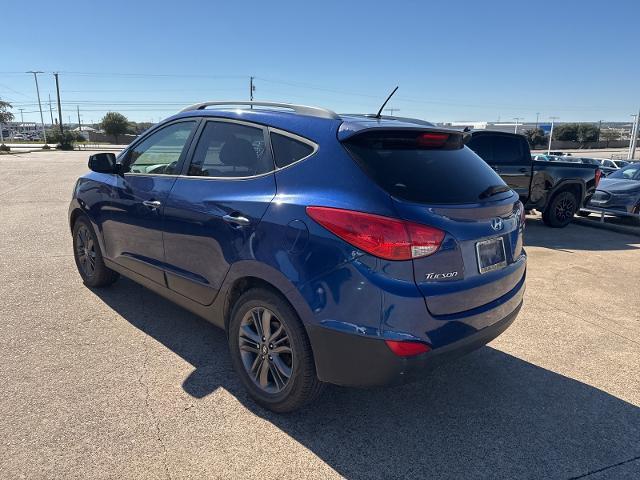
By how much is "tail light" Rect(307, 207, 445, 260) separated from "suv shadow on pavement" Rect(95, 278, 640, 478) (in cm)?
105

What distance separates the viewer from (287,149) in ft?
9.02

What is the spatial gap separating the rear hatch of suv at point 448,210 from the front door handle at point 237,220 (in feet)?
2.44

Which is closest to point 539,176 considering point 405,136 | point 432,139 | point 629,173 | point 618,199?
point 618,199

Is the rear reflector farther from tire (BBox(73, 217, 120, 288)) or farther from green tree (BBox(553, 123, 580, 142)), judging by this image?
green tree (BBox(553, 123, 580, 142))

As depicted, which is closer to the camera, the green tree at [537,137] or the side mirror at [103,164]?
the side mirror at [103,164]

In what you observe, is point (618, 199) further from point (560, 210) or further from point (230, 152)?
point (230, 152)

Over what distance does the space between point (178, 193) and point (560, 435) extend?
289 centimetres

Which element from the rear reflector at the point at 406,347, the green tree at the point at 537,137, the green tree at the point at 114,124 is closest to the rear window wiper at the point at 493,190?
the rear reflector at the point at 406,347

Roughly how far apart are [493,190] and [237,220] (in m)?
1.59

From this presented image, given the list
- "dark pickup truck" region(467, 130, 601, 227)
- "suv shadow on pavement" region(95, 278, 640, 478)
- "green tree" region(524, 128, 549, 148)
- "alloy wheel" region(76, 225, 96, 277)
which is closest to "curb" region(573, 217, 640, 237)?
"dark pickup truck" region(467, 130, 601, 227)

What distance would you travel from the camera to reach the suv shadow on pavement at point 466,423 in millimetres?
2449

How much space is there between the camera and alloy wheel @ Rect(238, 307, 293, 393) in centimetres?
272

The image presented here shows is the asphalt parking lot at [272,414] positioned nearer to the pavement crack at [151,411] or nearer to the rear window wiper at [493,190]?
the pavement crack at [151,411]

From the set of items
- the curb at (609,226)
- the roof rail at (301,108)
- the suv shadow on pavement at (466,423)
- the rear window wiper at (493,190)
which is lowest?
the curb at (609,226)
